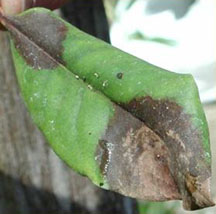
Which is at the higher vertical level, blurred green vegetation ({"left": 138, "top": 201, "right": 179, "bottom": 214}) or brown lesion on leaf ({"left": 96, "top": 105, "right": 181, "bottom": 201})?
brown lesion on leaf ({"left": 96, "top": 105, "right": 181, "bottom": 201})

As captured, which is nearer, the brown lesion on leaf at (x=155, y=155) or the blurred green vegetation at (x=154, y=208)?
the brown lesion on leaf at (x=155, y=155)

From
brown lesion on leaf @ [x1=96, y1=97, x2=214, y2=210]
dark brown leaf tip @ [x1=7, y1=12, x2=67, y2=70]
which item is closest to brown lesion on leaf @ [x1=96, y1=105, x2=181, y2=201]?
brown lesion on leaf @ [x1=96, y1=97, x2=214, y2=210]

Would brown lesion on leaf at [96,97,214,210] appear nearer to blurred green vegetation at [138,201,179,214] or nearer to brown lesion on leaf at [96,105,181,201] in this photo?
brown lesion on leaf at [96,105,181,201]

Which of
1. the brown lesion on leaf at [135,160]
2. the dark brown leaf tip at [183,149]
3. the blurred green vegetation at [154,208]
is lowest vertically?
the blurred green vegetation at [154,208]

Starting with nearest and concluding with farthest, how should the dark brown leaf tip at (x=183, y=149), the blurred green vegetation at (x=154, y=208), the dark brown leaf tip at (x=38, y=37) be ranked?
the dark brown leaf tip at (x=183, y=149), the dark brown leaf tip at (x=38, y=37), the blurred green vegetation at (x=154, y=208)

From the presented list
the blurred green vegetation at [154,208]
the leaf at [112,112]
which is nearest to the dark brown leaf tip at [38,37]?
the leaf at [112,112]

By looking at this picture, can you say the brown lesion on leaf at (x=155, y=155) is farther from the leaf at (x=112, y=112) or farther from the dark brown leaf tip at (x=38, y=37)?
the dark brown leaf tip at (x=38, y=37)

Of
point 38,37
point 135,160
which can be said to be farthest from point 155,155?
point 38,37

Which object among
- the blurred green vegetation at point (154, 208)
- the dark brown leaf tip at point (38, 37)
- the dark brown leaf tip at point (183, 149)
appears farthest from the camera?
the blurred green vegetation at point (154, 208)
